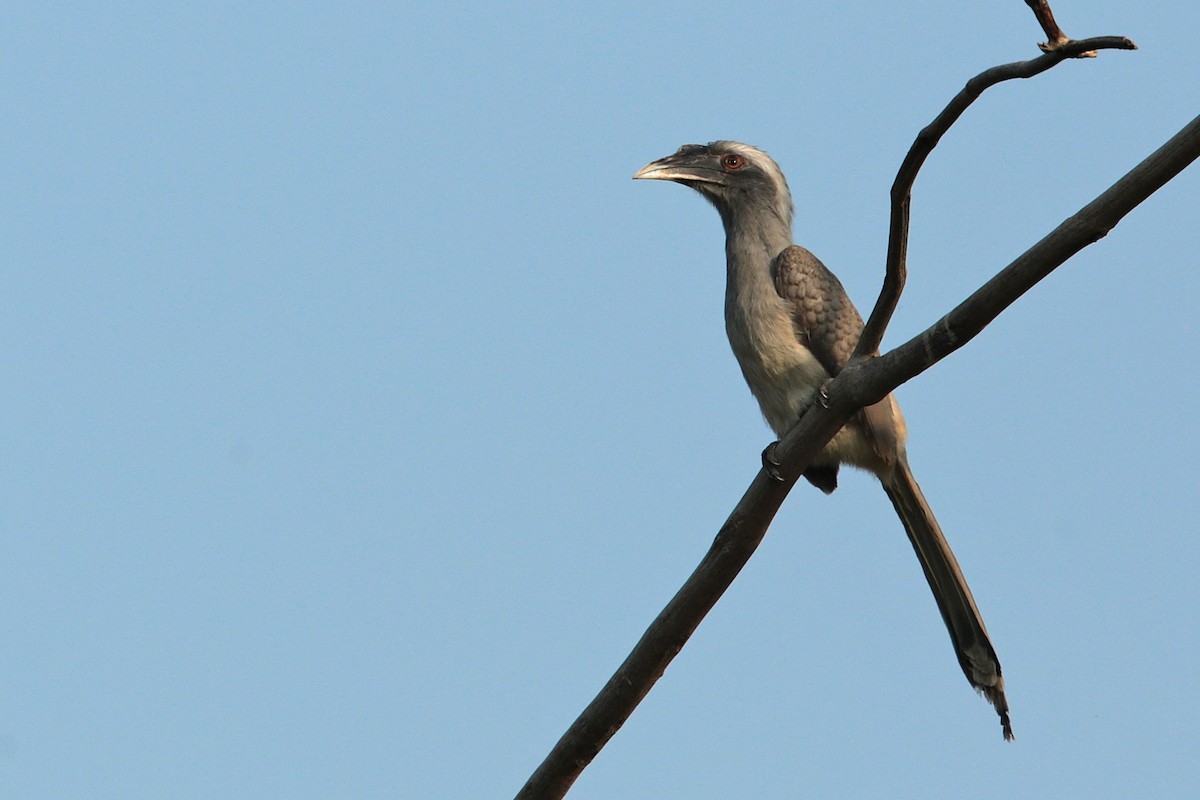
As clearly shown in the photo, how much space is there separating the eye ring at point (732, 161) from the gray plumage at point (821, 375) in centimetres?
48

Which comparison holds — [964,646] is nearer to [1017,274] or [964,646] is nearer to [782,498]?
[782,498]

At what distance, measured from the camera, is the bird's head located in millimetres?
7836

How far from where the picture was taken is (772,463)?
548 centimetres

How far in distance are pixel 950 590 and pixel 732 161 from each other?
278 cm

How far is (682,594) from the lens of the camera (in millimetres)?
5523

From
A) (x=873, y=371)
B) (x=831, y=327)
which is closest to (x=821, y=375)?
(x=831, y=327)

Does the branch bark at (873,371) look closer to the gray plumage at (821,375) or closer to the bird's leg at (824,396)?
the bird's leg at (824,396)

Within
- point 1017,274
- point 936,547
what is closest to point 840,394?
point 1017,274

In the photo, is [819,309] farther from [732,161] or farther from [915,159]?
[915,159]

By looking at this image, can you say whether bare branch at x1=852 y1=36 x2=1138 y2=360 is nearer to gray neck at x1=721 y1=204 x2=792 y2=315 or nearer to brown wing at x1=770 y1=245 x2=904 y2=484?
brown wing at x1=770 y1=245 x2=904 y2=484

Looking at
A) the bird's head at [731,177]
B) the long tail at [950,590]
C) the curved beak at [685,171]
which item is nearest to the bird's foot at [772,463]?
the long tail at [950,590]

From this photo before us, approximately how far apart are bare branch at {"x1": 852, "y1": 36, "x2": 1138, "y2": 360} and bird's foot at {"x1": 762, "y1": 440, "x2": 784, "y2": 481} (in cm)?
50

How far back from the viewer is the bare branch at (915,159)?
4371 mm

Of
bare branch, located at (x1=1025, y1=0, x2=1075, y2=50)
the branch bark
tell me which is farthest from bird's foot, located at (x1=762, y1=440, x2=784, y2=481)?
bare branch, located at (x1=1025, y1=0, x2=1075, y2=50)
